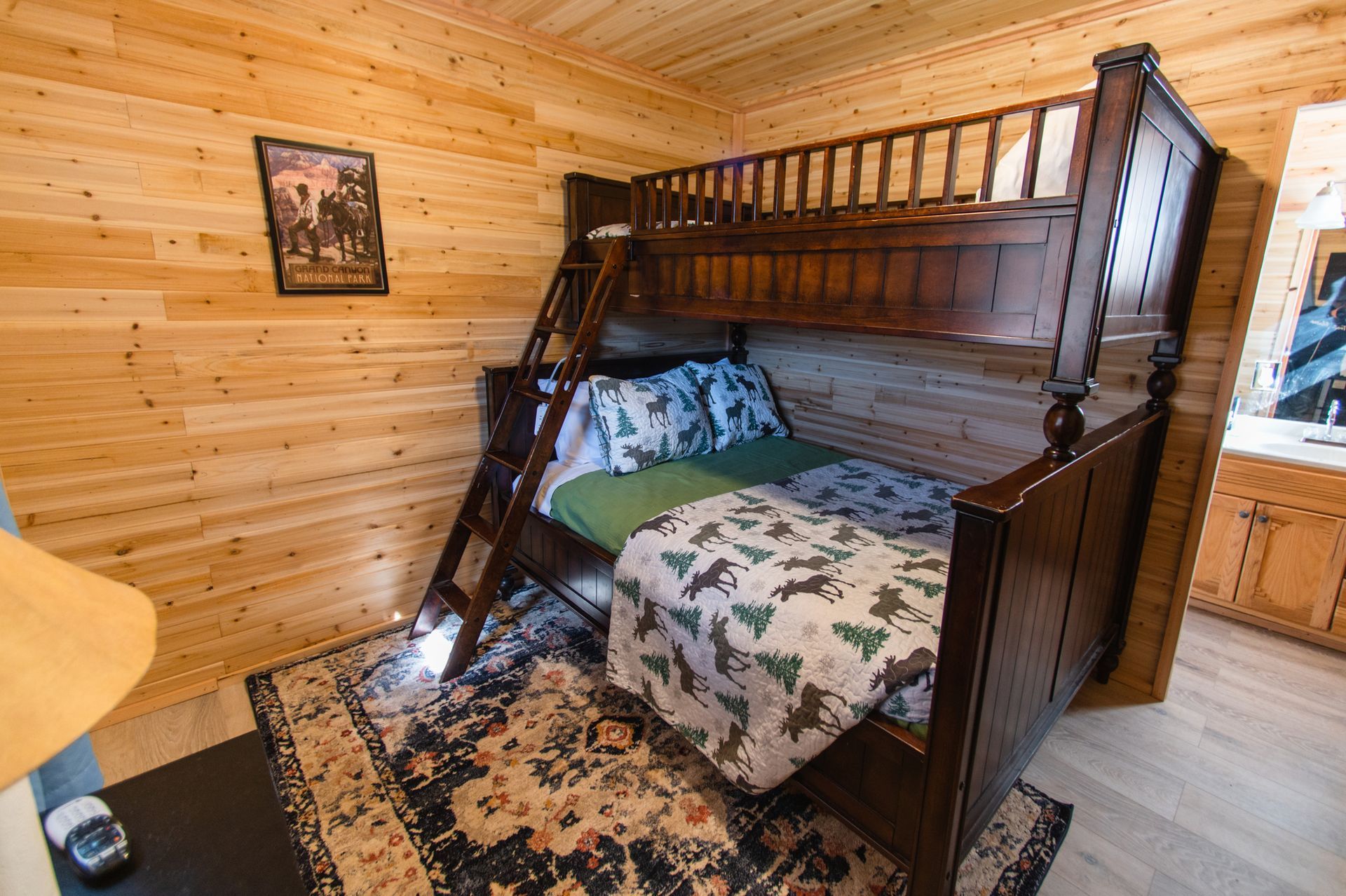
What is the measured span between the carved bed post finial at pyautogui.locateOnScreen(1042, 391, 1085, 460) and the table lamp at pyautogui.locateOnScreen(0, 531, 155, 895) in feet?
5.26

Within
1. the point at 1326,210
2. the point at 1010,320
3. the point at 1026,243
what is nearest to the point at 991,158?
the point at 1026,243

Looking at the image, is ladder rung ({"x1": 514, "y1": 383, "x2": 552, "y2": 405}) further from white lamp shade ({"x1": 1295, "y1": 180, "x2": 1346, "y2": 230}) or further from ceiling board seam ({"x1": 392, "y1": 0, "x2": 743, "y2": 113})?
white lamp shade ({"x1": 1295, "y1": 180, "x2": 1346, "y2": 230})

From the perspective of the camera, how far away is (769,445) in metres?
3.22

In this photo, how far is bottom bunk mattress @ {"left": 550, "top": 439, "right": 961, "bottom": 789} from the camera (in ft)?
5.00

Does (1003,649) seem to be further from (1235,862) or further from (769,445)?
(769,445)

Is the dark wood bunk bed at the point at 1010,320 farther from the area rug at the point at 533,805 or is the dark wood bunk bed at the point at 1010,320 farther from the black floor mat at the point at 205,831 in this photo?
the black floor mat at the point at 205,831

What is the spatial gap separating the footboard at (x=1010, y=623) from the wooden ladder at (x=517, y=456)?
5.49 ft

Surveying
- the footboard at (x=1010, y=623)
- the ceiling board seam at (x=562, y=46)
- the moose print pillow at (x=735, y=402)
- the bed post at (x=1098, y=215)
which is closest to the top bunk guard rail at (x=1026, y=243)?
the bed post at (x=1098, y=215)

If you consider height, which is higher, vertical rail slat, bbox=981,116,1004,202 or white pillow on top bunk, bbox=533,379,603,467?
vertical rail slat, bbox=981,116,1004,202

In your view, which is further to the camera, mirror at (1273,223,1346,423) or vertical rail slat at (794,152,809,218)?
mirror at (1273,223,1346,423)

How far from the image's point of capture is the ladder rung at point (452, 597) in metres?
2.50

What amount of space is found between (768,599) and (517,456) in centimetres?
160

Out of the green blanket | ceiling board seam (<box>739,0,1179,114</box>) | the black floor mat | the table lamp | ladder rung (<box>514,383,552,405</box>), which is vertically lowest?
the black floor mat

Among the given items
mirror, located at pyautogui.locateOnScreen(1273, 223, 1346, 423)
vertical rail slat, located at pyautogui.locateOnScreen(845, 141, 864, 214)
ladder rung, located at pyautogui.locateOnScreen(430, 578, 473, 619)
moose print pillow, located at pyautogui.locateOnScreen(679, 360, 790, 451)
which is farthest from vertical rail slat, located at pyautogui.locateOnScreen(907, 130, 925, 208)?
mirror, located at pyautogui.locateOnScreen(1273, 223, 1346, 423)
